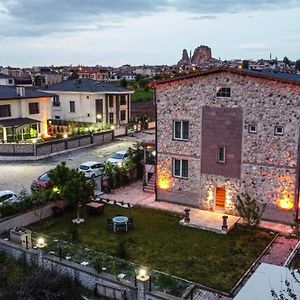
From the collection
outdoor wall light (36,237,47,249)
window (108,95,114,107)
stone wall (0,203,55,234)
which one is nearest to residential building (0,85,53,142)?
window (108,95,114,107)

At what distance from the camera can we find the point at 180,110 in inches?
938

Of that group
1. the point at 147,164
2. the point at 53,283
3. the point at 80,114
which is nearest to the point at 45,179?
the point at 147,164

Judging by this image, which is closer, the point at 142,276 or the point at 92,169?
the point at 142,276

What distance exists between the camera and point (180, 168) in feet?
80.4

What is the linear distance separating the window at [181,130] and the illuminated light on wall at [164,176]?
5.88 feet

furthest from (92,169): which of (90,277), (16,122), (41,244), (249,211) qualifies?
(90,277)

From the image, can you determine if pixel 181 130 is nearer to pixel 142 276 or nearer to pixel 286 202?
pixel 286 202

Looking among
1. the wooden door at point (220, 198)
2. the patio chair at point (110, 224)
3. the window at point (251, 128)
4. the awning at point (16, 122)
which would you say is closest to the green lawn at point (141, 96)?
the awning at point (16, 122)

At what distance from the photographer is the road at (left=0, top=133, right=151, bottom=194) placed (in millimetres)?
29397

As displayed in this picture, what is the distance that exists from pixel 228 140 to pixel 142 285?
440 inches

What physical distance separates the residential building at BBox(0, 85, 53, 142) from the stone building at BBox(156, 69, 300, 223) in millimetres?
22081

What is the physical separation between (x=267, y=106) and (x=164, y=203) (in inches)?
327

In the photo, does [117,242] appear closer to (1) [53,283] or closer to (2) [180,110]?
(1) [53,283]

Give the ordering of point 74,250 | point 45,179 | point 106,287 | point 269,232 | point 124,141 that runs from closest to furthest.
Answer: point 106,287
point 74,250
point 269,232
point 45,179
point 124,141
